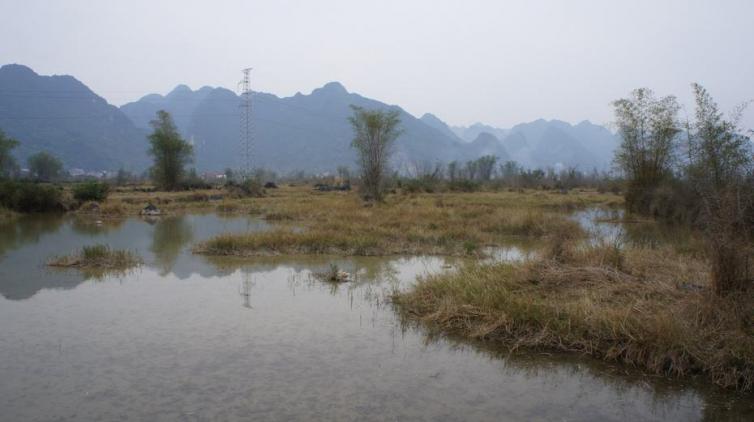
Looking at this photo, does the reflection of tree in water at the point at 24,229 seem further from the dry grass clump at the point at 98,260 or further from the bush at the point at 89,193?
the bush at the point at 89,193

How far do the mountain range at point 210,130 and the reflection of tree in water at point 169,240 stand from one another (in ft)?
198

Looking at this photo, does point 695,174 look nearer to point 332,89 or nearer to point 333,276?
point 333,276

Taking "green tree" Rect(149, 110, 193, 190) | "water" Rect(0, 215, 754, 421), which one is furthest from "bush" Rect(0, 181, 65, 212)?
"water" Rect(0, 215, 754, 421)

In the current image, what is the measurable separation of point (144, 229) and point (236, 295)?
1170 cm

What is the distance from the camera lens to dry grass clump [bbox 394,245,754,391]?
18.7 feet

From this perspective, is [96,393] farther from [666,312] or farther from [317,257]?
[317,257]

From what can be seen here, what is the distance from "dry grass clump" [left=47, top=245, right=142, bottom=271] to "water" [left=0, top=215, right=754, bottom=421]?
149cm

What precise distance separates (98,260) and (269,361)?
7271mm

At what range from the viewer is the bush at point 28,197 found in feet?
78.7

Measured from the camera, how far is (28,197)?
2441 cm

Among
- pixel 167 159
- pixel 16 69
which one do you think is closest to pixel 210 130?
pixel 16 69

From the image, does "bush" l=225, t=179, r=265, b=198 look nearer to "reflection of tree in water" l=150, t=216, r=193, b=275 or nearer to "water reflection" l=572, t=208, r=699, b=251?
"reflection of tree in water" l=150, t=216, r=193, b=275

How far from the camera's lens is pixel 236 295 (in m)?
9.09

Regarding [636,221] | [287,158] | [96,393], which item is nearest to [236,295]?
[96,393]
